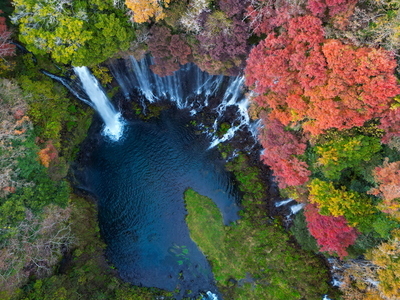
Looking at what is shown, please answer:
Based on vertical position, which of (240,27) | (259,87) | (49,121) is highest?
(49,121)

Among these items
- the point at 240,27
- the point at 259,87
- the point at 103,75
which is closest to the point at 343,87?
the point at 259,87

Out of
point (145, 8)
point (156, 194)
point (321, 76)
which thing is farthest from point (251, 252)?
point (145, 8)

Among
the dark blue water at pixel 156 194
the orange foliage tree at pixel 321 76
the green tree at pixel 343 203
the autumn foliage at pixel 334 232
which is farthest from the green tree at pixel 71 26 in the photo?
the autumn foliage at pixel 334 232

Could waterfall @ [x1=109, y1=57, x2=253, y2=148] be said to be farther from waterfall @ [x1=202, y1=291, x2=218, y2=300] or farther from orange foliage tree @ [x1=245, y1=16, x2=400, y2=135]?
waterfall @ [x1=202, y1=291, x2=218, y2=300]

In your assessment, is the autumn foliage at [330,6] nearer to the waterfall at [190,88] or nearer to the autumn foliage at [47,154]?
the waterfall at [190,88]

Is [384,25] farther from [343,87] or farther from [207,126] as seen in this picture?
[207,126]

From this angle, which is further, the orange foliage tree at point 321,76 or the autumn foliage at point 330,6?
the autumn foliage at point 330,6
